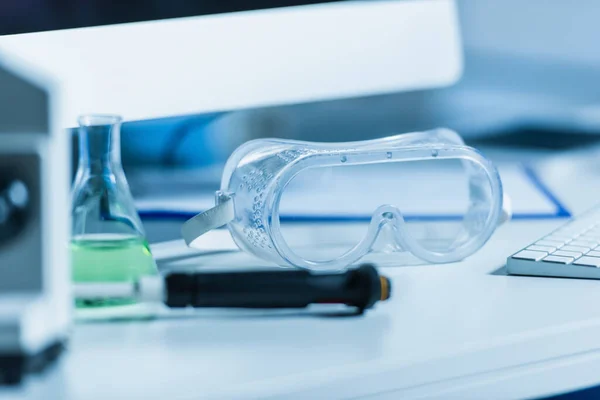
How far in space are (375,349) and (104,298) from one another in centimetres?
Answer: 13

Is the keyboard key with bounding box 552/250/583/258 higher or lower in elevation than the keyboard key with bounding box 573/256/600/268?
higher

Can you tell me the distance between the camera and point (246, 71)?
26.0 inches

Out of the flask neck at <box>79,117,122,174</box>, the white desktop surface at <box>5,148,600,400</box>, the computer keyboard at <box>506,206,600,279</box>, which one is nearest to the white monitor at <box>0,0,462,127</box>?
the flask neck at <box>79,117,122,174</box>

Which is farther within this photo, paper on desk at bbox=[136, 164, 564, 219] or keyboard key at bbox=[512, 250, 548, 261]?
paper on desk at bbox=[136, 164, 564, 219]

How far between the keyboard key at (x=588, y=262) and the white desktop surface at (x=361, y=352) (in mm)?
26

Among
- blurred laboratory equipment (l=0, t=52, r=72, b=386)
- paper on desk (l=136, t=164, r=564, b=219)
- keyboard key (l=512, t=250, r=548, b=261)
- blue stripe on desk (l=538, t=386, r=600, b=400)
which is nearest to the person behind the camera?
blurred laboratory equipment (l=0, t=52, r=72, b=386)

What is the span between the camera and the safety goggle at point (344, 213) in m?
0.46

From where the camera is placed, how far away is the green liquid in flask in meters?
0.40

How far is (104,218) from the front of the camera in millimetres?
438

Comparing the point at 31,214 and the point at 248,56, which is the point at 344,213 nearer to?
the point at 248,56

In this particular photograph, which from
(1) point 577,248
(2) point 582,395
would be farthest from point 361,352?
(1) point 577,248

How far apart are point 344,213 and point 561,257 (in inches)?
8.8

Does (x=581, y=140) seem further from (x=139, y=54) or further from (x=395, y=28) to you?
(x=139, y=54)

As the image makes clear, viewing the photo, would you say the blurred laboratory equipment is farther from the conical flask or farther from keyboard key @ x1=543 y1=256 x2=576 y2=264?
keyboard key @ x1=543 y1=256 x2=576 y2=264
